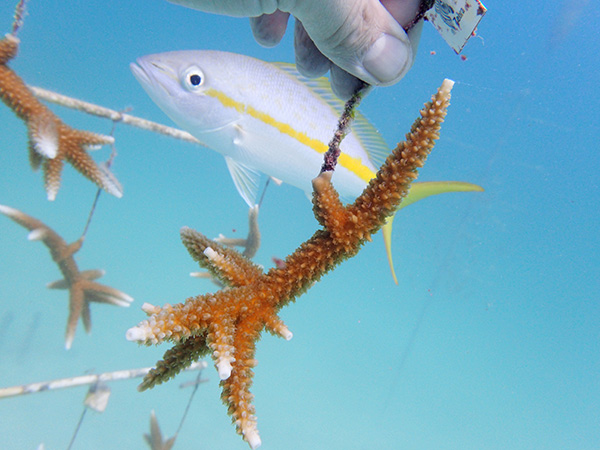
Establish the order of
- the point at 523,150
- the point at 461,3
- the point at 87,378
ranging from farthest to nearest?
the point at 523,150
the point at 87,378
the point at 461,3

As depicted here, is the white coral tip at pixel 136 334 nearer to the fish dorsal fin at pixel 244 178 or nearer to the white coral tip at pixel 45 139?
the fish dorsal fin at pixel 244 178

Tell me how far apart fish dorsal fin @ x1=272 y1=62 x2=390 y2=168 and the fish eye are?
49cm

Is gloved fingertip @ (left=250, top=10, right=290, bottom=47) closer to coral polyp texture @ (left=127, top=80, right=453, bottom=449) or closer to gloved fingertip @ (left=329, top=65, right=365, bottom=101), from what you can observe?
gloved fingertip @ (left=329, top=65, right=365, bottom=101)

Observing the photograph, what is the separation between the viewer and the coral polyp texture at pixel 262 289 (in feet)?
3.26

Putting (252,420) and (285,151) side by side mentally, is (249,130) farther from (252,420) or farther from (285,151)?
(252,420)

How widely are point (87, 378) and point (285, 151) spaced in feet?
11.1

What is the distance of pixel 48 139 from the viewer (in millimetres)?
2875

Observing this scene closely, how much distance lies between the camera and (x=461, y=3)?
2.84 feet

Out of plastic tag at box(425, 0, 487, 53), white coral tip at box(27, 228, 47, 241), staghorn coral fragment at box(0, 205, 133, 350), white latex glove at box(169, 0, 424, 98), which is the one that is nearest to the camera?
plastic tag at box(425, 0, 487, 53)

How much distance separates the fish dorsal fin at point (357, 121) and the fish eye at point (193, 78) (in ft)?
1.61

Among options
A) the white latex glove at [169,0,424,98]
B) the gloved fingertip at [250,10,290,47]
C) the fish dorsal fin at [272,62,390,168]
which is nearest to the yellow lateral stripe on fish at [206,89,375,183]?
the fish dorsal fin at [272,62,390,168]

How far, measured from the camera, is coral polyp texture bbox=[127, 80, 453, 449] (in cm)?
99

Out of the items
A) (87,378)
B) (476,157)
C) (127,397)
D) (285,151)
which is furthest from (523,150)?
(127,397)

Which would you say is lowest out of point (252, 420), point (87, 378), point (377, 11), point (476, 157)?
point (87, 378)
